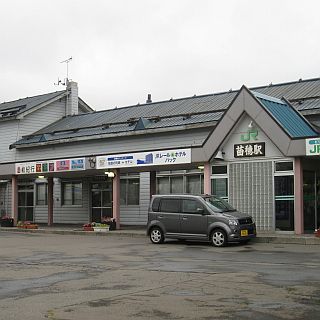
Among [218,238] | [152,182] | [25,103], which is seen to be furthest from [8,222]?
[218,238]

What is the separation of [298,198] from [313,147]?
201 centimetres

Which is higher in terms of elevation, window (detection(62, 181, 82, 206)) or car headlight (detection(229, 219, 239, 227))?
window (detection(62, 181, 82, 206))

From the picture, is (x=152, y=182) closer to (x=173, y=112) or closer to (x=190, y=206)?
(x=173, y=112)

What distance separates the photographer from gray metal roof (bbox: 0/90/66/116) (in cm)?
3681

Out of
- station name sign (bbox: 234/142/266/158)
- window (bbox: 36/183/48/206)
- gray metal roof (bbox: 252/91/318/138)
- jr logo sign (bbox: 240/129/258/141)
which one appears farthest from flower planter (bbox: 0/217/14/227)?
gray metal roof (bbox: 252/91/318/138)

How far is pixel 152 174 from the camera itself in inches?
1121

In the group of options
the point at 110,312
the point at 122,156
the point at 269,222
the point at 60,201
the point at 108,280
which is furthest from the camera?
the point at 60,201

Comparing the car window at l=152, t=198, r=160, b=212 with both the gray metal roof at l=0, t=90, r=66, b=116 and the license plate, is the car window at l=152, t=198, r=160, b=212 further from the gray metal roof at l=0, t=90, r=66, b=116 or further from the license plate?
the gray metal roof at l=0, t=90, r=66, b=116

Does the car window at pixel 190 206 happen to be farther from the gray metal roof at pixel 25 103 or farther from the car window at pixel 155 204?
the gray metal roof at pixel 25 103

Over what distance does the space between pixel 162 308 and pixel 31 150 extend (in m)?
28.6

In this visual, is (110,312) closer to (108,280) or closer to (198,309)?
(198,309)

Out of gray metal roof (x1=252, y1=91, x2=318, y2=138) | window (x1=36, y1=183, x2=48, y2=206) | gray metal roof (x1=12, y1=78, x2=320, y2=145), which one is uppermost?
gray metal roof (x1=12, y1=78, x2=320, y2=145)

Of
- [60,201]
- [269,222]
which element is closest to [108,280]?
[269,222]

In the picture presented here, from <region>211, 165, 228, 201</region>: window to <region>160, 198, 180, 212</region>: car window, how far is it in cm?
326
